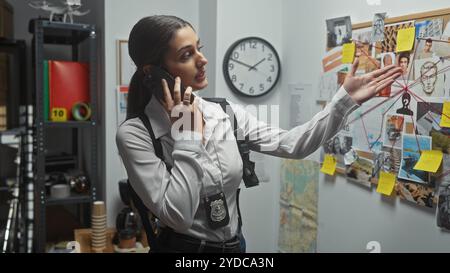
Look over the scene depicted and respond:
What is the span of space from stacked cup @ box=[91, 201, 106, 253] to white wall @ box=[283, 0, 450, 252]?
618 mm

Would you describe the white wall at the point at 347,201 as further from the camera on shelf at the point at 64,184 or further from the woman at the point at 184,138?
the camera on shelf at the point at 64,184

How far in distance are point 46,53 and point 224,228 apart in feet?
2.21

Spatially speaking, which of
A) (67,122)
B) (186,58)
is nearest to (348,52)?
(186,58)

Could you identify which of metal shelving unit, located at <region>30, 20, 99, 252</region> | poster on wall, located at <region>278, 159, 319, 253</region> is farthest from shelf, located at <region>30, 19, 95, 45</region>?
poster on wall, located at <region>278, 159, 319, 253</region>

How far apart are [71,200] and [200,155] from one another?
1.95 ft

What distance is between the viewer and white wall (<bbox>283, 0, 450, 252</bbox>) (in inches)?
41.4

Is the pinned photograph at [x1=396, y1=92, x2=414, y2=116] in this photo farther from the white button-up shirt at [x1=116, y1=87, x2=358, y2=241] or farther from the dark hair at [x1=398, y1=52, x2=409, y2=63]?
the white button-up shirt at [x1=116, y1=87, x2=358, y2=241]

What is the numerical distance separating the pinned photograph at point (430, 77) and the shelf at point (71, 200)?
0.93 meters

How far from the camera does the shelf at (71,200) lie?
3.64 feet

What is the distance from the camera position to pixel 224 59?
3.39 feet

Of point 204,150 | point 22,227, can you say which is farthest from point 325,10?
point 22,227

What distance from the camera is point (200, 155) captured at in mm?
740
